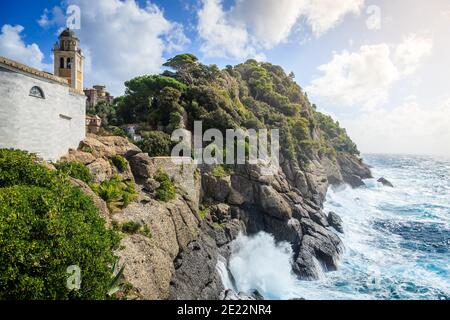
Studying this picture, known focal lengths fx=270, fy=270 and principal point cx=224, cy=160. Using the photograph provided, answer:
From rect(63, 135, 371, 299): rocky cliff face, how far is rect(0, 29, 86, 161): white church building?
1.64 m

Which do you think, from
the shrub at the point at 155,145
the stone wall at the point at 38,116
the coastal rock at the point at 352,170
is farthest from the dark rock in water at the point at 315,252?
the coastal rock at the point at 352,170

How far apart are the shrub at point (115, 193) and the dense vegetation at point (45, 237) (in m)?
4.34

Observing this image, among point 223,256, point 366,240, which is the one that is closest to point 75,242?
point 223,256

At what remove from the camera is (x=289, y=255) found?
27406 mm

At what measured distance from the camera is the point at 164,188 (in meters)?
21.8

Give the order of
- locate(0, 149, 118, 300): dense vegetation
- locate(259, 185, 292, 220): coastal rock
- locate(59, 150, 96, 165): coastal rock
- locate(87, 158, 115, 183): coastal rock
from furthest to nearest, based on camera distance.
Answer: locate(259, 185, 292, 220): coastal rock
locate(59, 150, 96, 165): coastal rock
locate(87, 158, 115, 183): coastal rock
locate(0, 149, 118, 300): dense vegetation

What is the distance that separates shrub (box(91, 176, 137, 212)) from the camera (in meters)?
17.5

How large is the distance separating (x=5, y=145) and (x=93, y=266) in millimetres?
10705

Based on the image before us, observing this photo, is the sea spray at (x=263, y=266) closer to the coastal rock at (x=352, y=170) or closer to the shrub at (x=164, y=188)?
the shrub at (x=164, y=188)

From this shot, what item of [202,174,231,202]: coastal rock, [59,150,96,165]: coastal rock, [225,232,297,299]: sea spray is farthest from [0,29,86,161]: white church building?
[225,232,297,299]: sea spray

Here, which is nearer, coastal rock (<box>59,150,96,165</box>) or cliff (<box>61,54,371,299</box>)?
cliff (<box>61,54,371,299</box>)

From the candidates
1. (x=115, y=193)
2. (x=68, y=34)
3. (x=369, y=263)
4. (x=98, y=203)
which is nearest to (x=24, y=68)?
(x=115, y=193)

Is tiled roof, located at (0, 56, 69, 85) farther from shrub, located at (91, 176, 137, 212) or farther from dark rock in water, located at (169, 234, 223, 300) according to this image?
dark rock in water, located at (169, 234, 223, 300)
